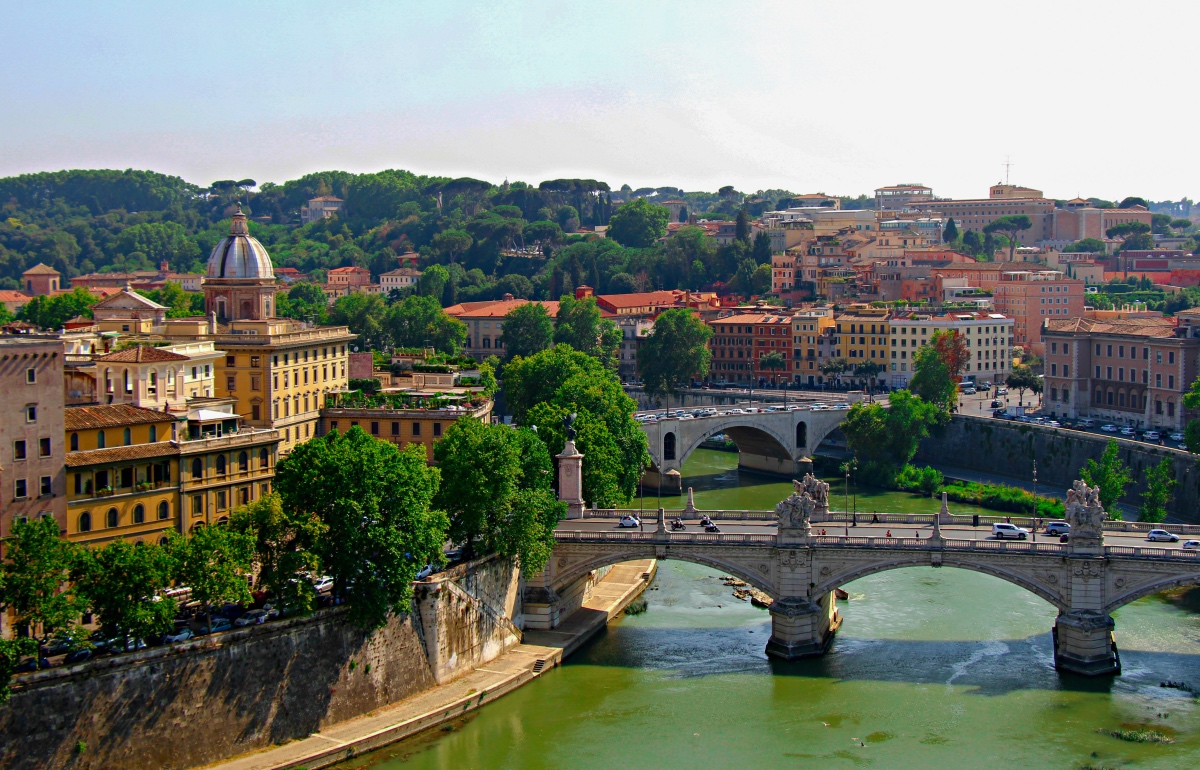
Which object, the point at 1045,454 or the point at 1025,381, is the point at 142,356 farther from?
the point at 1025,381

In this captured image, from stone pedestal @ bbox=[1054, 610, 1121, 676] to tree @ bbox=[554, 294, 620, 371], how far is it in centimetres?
4971

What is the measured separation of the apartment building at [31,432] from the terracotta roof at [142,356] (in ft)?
19.8

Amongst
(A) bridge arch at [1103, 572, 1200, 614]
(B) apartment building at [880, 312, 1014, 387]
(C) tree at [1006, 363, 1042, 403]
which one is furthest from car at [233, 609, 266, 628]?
(B) apartment building at [880, 312, 1014, 387]

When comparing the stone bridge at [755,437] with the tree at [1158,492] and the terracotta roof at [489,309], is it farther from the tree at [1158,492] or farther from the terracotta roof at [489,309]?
the terracotta roof at [489,309]

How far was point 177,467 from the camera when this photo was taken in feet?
109

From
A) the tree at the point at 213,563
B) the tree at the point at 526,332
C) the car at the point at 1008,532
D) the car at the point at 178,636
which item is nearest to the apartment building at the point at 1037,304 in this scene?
the tree at the point at 526,332

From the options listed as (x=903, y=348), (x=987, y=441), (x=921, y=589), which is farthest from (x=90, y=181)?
(x=921, y=589)

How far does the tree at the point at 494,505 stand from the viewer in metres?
35.2

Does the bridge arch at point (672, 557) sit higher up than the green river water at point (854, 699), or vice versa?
the bridge arch at point (672, 557)

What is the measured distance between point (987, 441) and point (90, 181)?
128 meters

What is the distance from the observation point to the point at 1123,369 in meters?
63.0

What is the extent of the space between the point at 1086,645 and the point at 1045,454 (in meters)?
26.6

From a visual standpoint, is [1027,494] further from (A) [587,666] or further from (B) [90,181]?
(B) [90,181]

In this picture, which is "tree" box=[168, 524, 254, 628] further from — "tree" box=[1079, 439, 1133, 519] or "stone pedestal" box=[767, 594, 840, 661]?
"tree" box=[1079, 439, 1133, 519]
